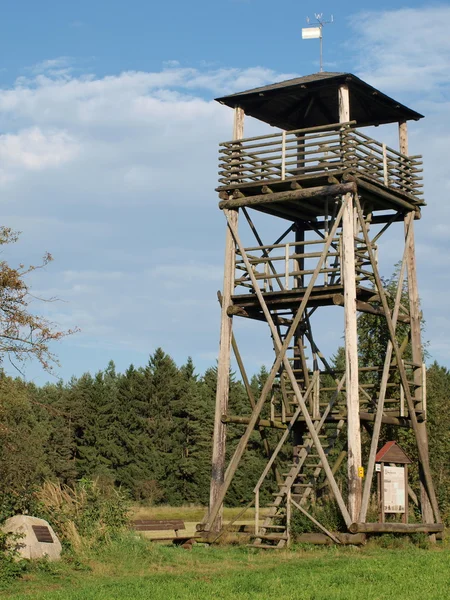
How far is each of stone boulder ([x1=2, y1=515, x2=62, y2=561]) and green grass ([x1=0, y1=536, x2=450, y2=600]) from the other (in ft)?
1.35

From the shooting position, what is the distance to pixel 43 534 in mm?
20016

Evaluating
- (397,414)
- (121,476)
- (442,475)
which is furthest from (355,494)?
(121,476)

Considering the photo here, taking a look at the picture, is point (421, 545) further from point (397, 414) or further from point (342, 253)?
point (342, 253)

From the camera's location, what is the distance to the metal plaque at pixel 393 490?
25.3 meters

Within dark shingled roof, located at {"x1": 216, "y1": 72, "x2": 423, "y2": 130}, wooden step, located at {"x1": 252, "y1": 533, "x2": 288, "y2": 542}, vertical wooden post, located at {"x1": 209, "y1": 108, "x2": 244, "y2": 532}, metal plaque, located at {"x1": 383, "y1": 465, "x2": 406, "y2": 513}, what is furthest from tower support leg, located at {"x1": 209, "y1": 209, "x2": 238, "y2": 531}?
metal plaque, located at {"x1": 383, "y1": 465, "x2": 406, "y2": 513}

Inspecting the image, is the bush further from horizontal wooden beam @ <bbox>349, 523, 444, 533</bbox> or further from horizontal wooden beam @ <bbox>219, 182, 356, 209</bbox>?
horizontal wooden beam @ <bbox>219, 182, 356, 209</bbox>

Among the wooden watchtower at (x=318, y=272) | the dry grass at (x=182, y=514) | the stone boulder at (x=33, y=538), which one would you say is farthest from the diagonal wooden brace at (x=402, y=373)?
the dry grass at (x=182, y=514)

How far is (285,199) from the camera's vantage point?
2611 centimetres

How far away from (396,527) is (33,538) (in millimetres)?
9381

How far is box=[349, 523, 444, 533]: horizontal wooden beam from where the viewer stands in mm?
23469

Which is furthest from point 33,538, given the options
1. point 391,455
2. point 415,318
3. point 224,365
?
point 415,318

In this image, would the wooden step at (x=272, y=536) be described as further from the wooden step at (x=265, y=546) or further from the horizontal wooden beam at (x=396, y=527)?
the horizontal wooden beam at (x=396, y=527)

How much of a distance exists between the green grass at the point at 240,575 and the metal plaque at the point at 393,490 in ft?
6.32

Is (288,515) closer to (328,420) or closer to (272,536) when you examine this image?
A: (272,536)
